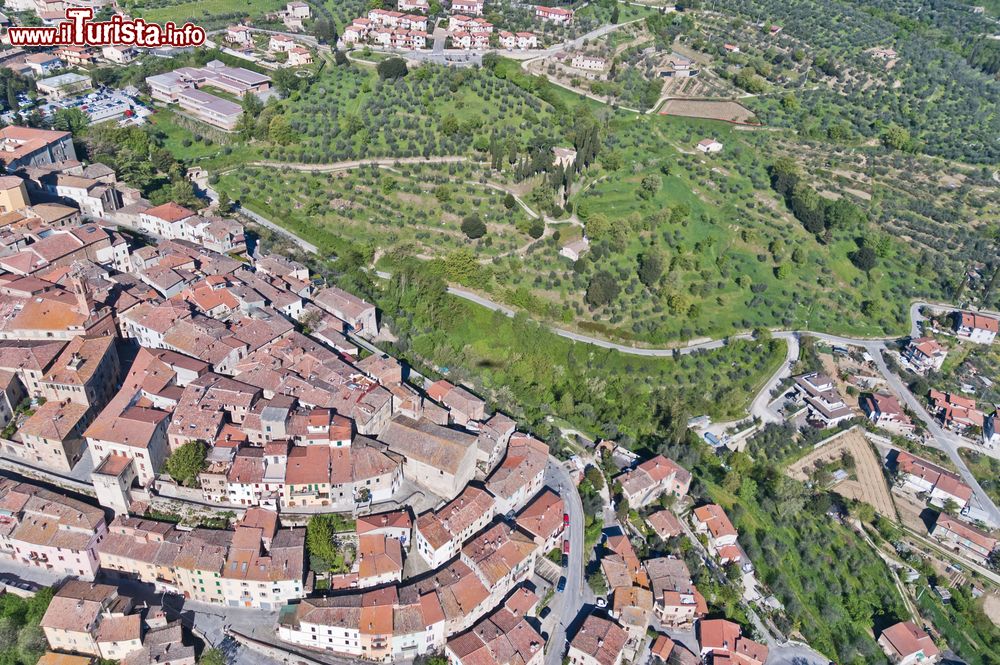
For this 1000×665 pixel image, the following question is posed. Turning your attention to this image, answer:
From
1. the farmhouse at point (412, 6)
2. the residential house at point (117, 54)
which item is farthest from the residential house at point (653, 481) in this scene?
the residential house at point (117, 54)

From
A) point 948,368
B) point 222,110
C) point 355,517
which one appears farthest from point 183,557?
point 948,368

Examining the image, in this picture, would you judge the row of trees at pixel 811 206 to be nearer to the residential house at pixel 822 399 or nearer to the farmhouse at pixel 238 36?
the residential house at pixel 822 399

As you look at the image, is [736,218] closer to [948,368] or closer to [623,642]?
[948,368]

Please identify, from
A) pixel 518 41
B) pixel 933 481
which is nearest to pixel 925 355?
pixel 933 481

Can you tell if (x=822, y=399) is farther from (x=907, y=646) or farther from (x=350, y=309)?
(x=350, y=309)

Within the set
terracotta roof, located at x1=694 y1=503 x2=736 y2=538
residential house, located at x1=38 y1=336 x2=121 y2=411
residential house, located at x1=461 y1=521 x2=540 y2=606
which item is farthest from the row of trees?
residential house, located at x1=38 y1=336 x2=121 y2=411
